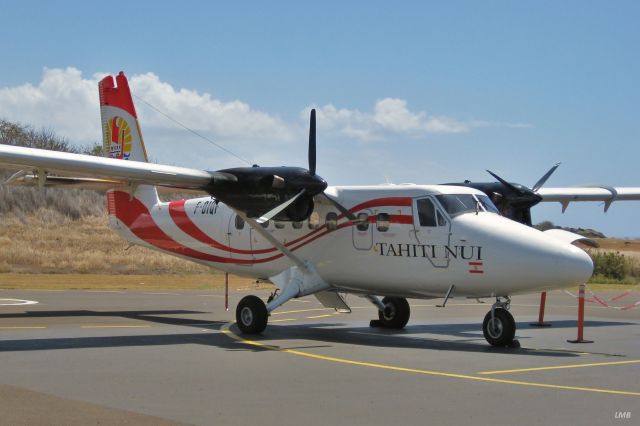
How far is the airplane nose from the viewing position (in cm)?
1462

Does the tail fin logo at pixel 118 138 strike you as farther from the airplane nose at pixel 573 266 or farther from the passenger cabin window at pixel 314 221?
the airplane nose at pixel 573 266

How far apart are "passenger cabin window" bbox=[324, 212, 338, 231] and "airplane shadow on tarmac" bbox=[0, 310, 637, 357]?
7.34 feet

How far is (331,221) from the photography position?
1798 centimetres

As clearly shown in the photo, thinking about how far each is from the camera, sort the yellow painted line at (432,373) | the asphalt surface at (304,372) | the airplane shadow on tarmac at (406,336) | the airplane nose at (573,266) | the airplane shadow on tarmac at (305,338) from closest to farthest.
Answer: the asphalt surface at (304,372), the yellow painted line at (432,373), the airplane nose at (573,266), the airplane shadow on tarmac at (305,338), the airplane shadow on tarmac at (406,336)

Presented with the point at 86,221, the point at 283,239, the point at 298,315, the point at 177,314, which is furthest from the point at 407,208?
the point at 86,221

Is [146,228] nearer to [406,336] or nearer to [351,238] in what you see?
[351,238]

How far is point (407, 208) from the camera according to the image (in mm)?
16766

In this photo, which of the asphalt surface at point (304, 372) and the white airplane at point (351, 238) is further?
the white airplane at point (351, 238)

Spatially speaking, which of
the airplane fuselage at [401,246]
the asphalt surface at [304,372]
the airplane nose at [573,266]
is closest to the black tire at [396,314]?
the asphalt surface at [304,372]

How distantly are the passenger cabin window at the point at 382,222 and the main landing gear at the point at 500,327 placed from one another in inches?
111

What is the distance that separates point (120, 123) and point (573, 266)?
1316cm

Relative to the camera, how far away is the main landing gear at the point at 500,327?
49.3 ft

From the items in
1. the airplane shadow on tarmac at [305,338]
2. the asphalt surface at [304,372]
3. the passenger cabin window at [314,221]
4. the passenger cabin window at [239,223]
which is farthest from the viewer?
the passenger cabin window at [239,223]

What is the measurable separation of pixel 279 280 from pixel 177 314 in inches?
185
